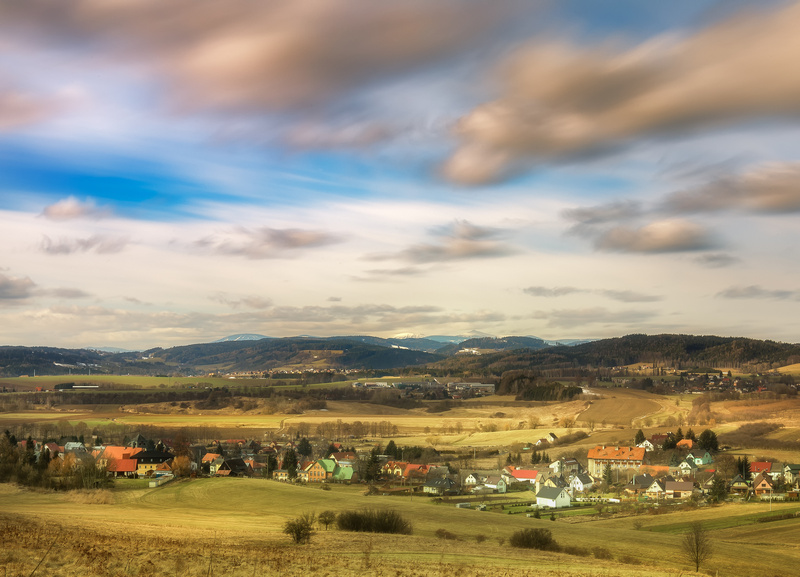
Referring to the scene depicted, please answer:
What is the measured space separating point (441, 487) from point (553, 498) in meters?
14.0

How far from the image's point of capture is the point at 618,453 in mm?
98875

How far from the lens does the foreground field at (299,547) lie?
23234 millimetres

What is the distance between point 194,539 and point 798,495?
6605cm

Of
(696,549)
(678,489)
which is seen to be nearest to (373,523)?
(696,549)

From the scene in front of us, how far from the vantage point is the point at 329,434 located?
436 ft

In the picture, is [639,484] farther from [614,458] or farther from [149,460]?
[149,460]

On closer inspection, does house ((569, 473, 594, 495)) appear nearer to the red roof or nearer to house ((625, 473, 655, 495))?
house ((625, 473, 655, 495))

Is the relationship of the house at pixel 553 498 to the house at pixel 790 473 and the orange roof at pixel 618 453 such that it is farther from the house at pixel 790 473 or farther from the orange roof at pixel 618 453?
the house at pixel 790 473

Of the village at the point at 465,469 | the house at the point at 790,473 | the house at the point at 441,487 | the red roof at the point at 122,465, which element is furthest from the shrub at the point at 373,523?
the house at the point at 790,473

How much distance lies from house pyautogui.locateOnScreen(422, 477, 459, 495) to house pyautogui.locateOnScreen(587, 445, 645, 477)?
28.4 meters

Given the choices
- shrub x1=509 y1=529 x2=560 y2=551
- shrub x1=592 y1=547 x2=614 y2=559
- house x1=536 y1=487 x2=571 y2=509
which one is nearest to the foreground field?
shrub x1=592 y1=547 x2=614 y2=559

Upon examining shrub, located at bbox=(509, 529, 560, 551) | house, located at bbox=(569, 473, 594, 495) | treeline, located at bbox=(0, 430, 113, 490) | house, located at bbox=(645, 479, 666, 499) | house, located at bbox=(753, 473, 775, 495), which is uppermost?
shrub, located at bbox=(509, 529, 560, 551)

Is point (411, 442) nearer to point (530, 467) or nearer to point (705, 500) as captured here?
point (530, 467)

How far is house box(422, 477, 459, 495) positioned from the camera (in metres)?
75.9
